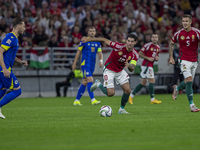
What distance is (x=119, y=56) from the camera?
8.52 m

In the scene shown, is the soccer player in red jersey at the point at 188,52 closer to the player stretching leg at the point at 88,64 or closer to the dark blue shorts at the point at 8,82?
the player stretching leg at the point at 88,64

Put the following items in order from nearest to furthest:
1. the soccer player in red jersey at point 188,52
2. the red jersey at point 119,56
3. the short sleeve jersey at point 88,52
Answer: the red jersey at point 119,56
the soccer player in red jersey at point 188,52
the short sleeve jersey at point 88,52

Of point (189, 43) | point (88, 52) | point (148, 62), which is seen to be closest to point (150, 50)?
point (148, 62)

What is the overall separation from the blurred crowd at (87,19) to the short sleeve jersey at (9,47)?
9590mm

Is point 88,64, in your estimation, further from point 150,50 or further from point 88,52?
point 150,50

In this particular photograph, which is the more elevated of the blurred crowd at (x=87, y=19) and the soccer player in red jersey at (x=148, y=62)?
the blurred crowd at (x=87, y=19)

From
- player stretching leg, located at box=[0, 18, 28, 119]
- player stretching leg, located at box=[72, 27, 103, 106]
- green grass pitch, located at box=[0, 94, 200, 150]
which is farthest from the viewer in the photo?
player stretching leg, located at box=[72, 27, 103, 106]

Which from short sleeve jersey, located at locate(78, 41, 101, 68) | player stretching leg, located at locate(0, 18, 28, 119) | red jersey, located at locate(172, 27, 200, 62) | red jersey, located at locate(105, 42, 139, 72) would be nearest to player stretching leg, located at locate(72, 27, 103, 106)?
short sleeve jersey, located at locate(78, 41, 101, 68)

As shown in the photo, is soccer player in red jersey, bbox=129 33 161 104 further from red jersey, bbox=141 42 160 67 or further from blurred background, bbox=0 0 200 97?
blurred background, bbox=0 0 200 97

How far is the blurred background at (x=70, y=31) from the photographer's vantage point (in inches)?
677

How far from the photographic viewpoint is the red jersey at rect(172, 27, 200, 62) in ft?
29.9

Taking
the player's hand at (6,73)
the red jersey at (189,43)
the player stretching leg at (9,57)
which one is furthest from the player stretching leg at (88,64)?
the player's hand at (6,73)

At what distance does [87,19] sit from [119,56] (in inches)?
406

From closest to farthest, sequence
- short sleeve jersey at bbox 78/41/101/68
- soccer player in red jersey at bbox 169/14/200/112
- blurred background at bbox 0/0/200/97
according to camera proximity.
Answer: soccer player in red jersey at bbox 169/14/200/112
short sleeve jersey at bbox 78/41/101/68
blurred background at bbox 0/0/200/97
